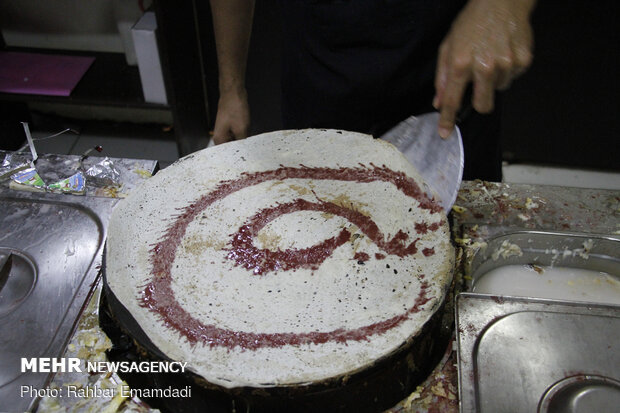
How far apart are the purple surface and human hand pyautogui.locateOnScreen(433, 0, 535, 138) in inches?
93.2

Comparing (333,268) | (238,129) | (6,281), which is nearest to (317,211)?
(333,268)

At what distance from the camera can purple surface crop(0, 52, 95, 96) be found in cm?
287

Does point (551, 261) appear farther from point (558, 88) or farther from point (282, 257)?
point (558, 88)

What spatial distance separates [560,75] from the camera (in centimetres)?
269

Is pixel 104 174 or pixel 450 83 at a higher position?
pixel 450 83

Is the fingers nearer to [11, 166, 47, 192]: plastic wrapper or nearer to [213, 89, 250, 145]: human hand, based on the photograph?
[213, 89, 250, 145]: human hand

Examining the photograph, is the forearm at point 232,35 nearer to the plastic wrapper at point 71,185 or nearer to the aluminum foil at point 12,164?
the plastic wrapper at point 71,185

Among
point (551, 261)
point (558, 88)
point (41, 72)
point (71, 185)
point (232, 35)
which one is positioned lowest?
point (558, 88)

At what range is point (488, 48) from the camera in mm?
1116

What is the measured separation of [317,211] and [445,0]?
690 millimetres

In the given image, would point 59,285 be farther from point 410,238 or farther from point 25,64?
point 25,64

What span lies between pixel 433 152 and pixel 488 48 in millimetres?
307

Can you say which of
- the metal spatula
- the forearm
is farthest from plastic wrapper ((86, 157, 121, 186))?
the metal spatula

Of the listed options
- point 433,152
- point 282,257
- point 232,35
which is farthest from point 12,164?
point 433,152
